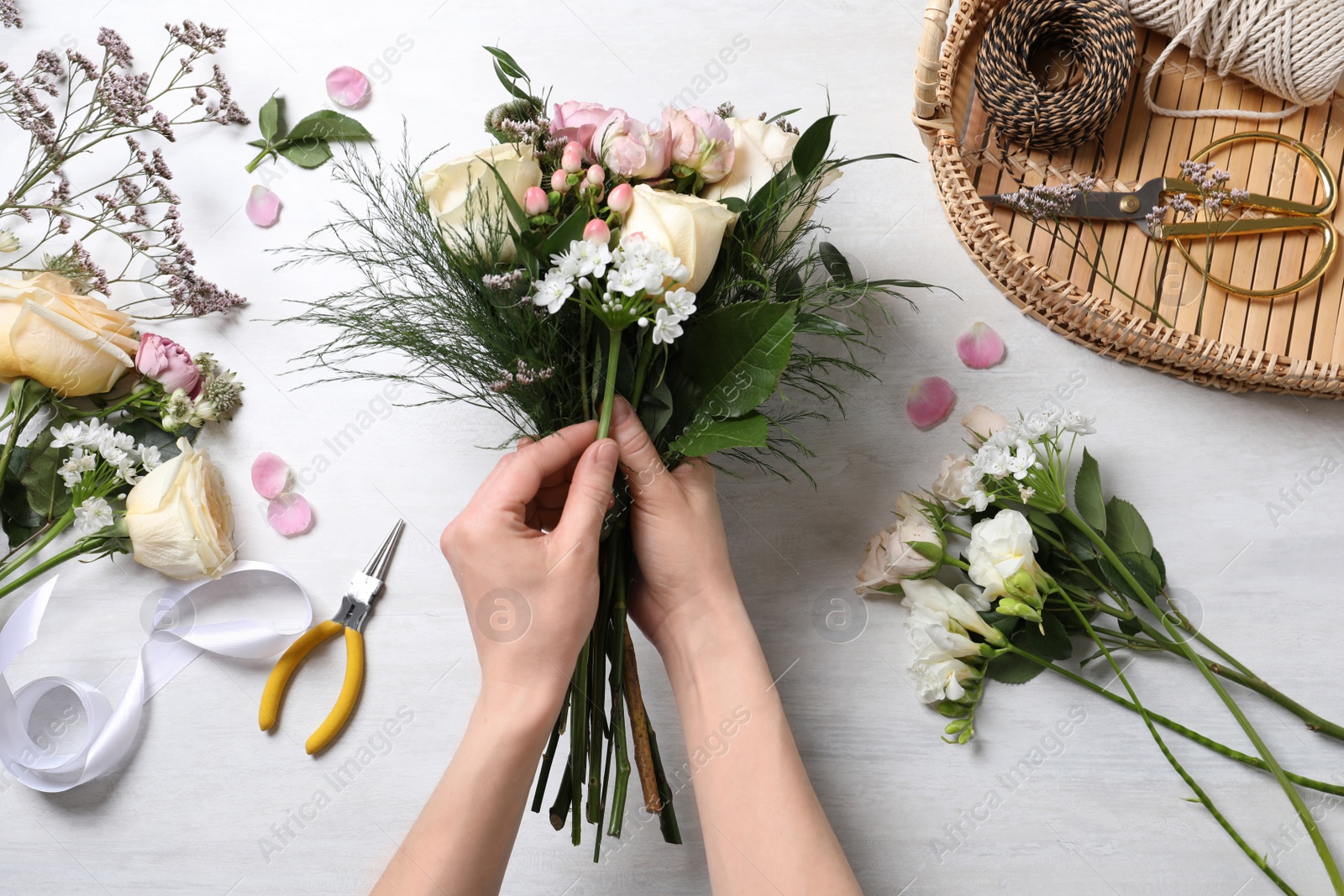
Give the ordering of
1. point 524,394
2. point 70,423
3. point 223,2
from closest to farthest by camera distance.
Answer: point 524,394
point 70,423
point 223,2

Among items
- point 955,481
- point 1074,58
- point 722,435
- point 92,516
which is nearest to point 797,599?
point 955,481

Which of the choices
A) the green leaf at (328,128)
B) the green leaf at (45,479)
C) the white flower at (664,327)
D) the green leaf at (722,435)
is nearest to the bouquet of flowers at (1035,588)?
the green leaf at (722,435)

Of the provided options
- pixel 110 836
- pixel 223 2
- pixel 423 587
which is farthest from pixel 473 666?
pixel 223 2

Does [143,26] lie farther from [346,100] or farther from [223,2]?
[346,100]

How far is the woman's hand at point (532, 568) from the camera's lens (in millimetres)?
714

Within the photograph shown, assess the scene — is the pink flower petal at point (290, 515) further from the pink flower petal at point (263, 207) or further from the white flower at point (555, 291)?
the white flower at point (555, 291)

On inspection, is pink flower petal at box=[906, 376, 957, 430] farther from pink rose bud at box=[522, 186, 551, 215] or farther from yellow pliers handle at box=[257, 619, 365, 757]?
yellow pliers handle at box=[257, 619, 365, 757]

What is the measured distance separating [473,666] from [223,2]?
2.87ft

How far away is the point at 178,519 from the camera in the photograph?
2.89ft

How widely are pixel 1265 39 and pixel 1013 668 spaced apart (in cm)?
70

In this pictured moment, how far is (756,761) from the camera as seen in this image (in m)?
0.79

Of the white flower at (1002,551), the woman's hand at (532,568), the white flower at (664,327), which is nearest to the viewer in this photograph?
the white flower at (664,327)

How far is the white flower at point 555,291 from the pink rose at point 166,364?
1.83 feet

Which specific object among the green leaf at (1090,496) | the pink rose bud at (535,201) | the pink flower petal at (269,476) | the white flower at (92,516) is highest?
the pink rose bud at (535,201)
